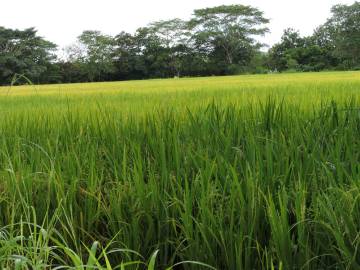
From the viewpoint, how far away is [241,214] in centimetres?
90

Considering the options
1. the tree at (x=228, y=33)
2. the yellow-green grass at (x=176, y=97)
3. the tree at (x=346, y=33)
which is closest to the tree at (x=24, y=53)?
the tree at (x=228, y=33)

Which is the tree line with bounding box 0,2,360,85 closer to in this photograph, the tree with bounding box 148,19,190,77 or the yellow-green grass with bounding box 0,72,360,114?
the tree with bounding box 148,19,190,77

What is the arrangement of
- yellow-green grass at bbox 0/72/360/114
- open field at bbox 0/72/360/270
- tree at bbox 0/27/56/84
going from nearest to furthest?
open field at bbox 0/72/360/270 → yellow-green grass at bbox 0/72/360/114 → tree at bbox 0/27/56/84

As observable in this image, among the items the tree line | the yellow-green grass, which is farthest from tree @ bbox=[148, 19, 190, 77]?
the yellow-green grass

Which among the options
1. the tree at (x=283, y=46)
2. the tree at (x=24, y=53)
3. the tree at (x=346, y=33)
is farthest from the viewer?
the tree at (x=283, y=46)

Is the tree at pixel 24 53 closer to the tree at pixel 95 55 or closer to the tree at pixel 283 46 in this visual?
the tree at pixel 95 55

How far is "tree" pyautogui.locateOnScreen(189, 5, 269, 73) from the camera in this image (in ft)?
146

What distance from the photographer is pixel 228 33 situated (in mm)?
45062

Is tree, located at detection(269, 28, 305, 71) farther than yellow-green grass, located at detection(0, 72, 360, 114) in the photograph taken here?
Yes

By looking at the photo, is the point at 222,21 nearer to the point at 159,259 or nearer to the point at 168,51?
the point at 168,51

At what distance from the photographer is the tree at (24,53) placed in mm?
34938

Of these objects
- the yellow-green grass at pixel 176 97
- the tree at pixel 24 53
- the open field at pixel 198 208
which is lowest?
the open field at pixel 198 208

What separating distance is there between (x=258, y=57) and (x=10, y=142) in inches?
1805

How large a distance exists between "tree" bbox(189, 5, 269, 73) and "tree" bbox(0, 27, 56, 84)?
1506cm
